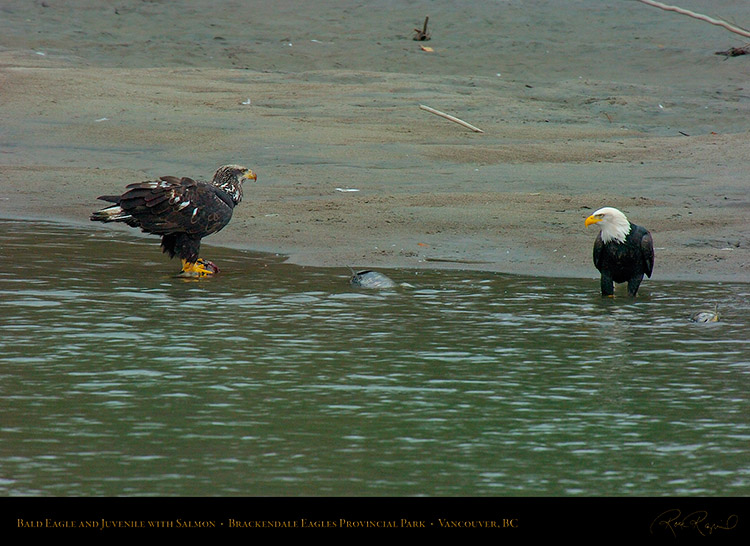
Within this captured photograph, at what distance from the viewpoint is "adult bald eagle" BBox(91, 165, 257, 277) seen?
10711 mm

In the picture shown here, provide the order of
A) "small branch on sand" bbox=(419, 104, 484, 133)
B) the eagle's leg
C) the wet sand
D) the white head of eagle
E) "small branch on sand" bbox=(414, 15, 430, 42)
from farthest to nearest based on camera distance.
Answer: "small branch on sand" bbox=(414, 15, 430, 42), "small branch on sand" bbox=(419, 104, 484, 133), the wet sand, the eagle's leg, the white head of eagle

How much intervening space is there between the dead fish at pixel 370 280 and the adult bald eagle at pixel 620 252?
1753 millimetres

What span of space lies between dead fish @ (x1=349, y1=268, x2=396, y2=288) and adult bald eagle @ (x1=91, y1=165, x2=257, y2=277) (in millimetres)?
1393

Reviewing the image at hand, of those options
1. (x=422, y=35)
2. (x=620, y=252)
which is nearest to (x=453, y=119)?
(x=620, y=252)

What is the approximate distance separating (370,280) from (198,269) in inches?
63.7

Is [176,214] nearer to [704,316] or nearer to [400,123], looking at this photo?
[704,316]

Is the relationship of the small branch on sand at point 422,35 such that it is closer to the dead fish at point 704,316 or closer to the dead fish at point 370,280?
the dead fish at point 370,280

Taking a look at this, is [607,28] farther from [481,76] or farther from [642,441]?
[642,441]

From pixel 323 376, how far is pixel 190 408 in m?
1.00

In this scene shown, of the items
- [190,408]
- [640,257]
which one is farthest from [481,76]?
[190,408]

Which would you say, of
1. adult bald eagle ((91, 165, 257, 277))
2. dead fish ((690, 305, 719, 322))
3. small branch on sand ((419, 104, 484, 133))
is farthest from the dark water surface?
small branch on sand ((419, 104, 484, 133))

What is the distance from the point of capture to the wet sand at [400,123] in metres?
12.5

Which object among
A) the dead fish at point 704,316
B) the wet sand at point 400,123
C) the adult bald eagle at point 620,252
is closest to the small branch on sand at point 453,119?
the wet sand at point 400,123

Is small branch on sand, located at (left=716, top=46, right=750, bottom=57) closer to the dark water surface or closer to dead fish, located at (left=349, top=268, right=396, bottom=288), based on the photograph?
the dark water surface
